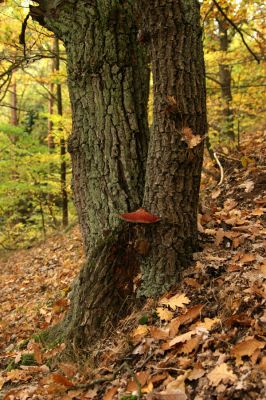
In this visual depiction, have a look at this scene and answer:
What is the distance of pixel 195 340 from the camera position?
292 cm

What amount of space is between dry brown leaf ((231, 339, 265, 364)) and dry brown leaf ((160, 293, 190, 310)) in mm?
779

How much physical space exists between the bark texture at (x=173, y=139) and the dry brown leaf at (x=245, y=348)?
113 centimetres

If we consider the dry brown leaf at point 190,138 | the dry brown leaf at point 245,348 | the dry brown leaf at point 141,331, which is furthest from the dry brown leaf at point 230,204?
the dry brown leaf at point 245,348

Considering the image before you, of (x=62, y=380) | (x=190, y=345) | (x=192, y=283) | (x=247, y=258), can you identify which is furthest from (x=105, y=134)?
(x=62, y=380)

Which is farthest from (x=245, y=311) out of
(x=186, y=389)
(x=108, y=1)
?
(x=108, y=1)

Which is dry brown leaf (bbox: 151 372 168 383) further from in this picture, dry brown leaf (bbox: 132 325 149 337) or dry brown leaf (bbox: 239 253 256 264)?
dry brown leaf (bbox: 239 253 256 264)

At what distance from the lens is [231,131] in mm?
10000

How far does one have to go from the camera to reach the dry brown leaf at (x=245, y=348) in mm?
2566

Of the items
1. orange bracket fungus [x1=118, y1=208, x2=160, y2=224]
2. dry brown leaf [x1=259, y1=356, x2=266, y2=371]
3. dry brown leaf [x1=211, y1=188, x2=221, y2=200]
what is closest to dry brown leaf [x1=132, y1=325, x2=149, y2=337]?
orange bracket fungus [x1=118, y1=208, x2=160, y2=224]

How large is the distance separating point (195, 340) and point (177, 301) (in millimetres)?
531

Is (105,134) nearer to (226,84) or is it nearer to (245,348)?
(245,348)

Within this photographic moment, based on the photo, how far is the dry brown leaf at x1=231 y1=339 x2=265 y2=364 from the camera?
2.57m

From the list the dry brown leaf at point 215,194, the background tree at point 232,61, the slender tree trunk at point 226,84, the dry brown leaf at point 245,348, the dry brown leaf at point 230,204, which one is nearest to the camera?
the dry brown leaf at point 245,348

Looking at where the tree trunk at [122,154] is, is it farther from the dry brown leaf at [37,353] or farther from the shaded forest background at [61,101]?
the shaded forest background at [61,101]
